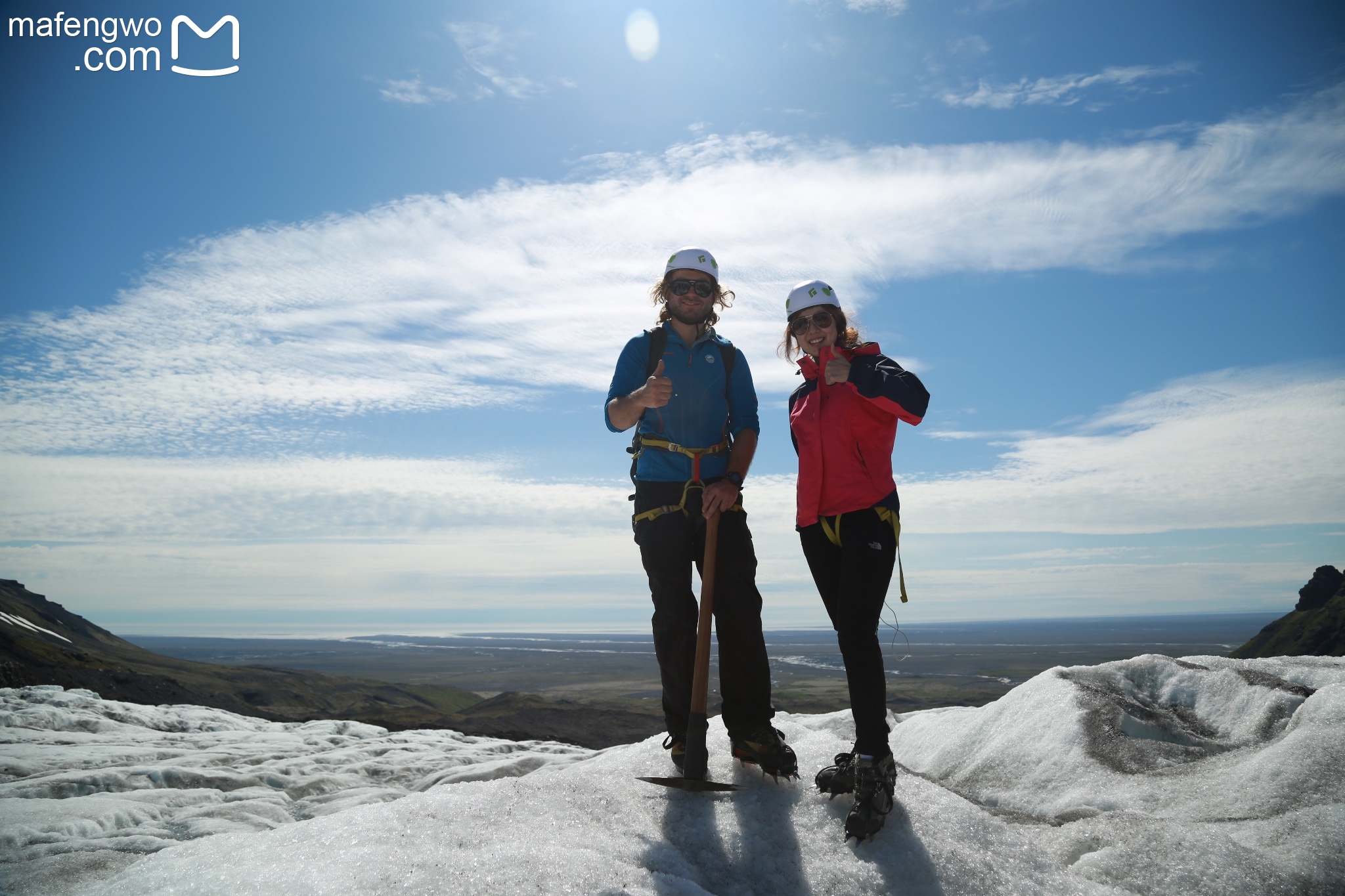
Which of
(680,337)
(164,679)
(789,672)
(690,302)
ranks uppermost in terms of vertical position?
(690,302)

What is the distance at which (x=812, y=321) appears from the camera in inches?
207

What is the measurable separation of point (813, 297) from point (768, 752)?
3.19 meters

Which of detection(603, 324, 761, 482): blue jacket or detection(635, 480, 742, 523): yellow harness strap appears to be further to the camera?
detection(603, 324, 761, 482): blue jacket

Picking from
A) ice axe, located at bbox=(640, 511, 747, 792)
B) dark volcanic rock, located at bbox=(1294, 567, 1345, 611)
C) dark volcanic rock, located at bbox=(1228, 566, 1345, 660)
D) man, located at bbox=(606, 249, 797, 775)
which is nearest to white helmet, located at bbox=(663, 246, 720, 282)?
man, located at bbox=(606, 249, 797, 775)

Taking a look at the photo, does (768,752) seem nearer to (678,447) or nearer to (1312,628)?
(678,447)

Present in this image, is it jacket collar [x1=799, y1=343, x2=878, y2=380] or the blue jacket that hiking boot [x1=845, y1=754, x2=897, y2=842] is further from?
jacket collar [x1=799, y1=343, x2=878, y2=380]

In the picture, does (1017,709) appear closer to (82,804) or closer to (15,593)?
(82,804)

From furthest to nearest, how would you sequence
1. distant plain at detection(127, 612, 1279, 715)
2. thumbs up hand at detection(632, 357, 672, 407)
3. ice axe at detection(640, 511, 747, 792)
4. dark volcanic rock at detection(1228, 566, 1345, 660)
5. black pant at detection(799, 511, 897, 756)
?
distant plain at detection(127, 612, 1279, 715) < dark volcanic rock at detection(1228, 566, 1345, 660) < thumbs up hand at detection(632, 357, 672, 407) < ice axe at detection(640, 511, 747, 792) < black pant at detection(799, 511, 897, 756)

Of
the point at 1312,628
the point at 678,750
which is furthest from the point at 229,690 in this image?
the point at 1312,628

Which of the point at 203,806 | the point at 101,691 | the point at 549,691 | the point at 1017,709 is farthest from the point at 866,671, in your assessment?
the point at 549,691

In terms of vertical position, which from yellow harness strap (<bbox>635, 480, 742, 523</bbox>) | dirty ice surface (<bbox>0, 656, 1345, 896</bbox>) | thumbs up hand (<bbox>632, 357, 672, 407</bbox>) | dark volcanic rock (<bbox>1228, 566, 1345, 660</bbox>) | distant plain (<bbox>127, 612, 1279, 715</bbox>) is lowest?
distant plain (<bbox>127, 612, 1279, 715</bbox>)

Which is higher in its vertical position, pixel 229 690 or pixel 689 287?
pixel 689 287

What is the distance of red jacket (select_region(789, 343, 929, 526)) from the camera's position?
4.70 metres

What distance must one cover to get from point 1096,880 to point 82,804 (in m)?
7.65
